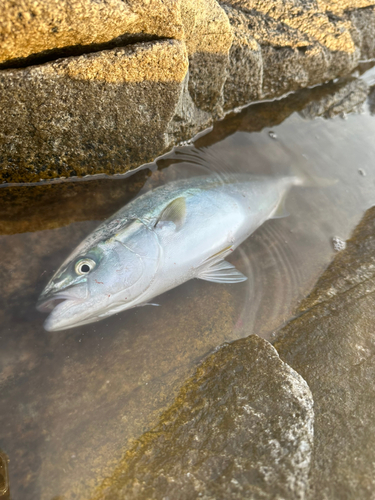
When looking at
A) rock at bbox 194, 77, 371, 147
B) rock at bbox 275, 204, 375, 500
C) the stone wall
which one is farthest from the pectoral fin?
rock at bbox 194, 77, 371, 147

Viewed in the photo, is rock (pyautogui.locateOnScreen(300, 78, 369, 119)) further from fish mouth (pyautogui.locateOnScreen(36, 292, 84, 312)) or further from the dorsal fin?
fish mouth (pyautogui.locateOnScreen(36, 292, 84, 312))

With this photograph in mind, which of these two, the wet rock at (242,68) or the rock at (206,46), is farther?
the wet rock at (242,68)

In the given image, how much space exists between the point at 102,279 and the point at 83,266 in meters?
0.16

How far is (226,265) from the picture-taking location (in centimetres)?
274

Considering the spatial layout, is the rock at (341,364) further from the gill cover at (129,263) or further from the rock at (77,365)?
the gill cover at (129,263)

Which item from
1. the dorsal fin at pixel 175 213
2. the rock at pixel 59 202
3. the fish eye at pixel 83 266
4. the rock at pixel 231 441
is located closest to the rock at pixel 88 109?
the rock at pixel 59 202

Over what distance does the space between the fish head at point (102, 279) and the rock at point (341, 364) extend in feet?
3.73

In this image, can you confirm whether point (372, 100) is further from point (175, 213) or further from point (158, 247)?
point (158, 247)

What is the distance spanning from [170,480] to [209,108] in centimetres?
314

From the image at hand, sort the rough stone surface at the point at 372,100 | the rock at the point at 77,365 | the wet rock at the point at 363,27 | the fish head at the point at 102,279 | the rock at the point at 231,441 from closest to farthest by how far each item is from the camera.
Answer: the rock at the point at 231,441
the rock at the point at 77,365
the fish head at the point at 102,279
the wet rock at the point at 363,27
the rough stone surface at the point at 372,100

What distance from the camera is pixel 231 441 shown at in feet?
5.86

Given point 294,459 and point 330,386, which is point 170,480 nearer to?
point 294,459

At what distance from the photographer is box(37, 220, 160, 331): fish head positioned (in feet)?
6.96

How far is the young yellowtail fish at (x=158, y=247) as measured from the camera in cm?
217
